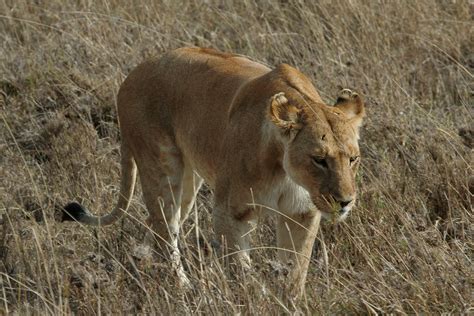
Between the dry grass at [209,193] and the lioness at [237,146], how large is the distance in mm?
171

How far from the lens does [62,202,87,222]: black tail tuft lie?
5.29m

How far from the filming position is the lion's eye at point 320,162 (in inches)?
174

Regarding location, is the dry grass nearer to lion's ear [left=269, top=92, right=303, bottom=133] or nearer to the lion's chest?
the lion's chest

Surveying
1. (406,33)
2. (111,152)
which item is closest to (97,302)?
(111,152)

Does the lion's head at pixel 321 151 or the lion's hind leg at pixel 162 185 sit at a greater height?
the lion's head at pixel 321 151

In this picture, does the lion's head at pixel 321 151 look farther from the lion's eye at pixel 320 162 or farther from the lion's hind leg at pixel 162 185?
the lion's hind leg at pixel 162 185

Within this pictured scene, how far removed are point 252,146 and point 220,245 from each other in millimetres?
442

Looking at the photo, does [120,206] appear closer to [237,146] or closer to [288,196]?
[237,146]

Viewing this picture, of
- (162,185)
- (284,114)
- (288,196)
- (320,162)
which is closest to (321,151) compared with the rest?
(320,162)

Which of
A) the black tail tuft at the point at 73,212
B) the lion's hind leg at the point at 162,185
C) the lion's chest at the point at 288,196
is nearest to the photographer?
the lion's chest at the point at 288,196

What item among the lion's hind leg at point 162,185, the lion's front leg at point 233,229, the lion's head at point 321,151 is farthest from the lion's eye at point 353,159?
the lion's hind leg at point 162,185

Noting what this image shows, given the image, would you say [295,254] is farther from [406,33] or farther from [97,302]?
[406,33]

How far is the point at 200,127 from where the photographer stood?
5.30m

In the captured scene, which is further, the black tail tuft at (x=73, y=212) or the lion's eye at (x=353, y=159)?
the black tail tuft at (x=73, y=212)
